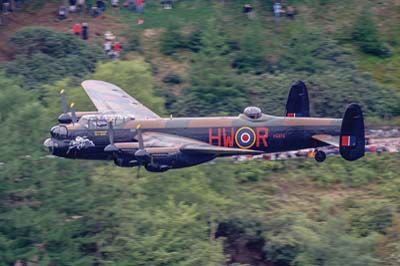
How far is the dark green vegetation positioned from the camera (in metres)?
43.1

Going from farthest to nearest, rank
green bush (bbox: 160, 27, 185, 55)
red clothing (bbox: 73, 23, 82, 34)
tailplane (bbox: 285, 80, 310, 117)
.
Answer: green bush (bbox: 160, 27, 185, 55) → red clothing (bbox: 73, 23, 82, 34) → tailplane (bbox: 285, 80, 310, 117)

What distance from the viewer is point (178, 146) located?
38219 millimetres

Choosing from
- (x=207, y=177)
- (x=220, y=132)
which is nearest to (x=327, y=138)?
(x=220, y=132)

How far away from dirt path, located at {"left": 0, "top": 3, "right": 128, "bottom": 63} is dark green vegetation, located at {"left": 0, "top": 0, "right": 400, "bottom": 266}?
1983mm

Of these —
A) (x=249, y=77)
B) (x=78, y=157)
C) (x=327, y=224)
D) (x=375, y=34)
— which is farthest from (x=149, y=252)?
(x=375, y=34)

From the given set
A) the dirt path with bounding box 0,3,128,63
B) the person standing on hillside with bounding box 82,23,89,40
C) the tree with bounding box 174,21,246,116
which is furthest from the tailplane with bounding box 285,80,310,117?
the person standing on hillside with bounding box 82,23,89,40

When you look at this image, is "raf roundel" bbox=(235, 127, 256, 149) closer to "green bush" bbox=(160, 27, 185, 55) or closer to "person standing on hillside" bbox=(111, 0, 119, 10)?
"green bush" bbox=(160, 27, 185, 55)

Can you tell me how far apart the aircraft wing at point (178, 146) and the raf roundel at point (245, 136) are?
2108 mm

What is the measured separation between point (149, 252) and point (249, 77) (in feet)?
70.8

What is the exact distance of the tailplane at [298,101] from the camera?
140 feet

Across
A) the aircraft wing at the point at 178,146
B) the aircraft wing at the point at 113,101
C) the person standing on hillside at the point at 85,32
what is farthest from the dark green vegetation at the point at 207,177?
the aircraft wing at the point at 178,146

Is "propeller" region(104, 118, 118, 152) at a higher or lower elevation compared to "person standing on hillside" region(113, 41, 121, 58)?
lower

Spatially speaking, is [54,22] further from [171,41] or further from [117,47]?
[171,41]

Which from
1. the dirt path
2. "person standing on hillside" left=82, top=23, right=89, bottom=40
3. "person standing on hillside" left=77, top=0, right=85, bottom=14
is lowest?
"person standing on hillside" left=82, top=23, right=89, bottom=40
